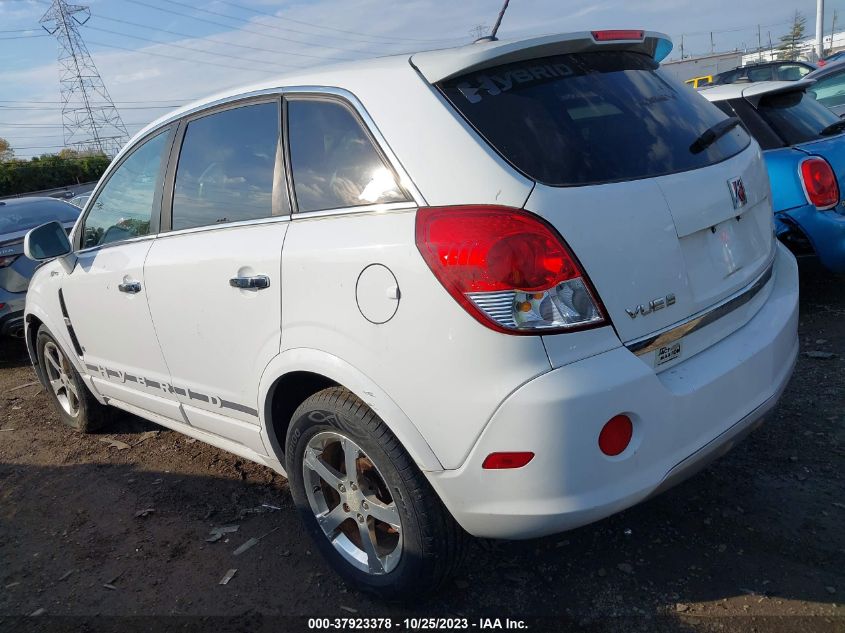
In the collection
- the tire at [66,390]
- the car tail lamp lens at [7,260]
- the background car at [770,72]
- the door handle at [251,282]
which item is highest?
the door handle at [251,282]

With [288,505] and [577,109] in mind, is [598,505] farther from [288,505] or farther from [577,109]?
[288,505]

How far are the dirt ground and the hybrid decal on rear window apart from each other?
5.70 ft

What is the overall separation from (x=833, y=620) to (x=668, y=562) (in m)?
0.55

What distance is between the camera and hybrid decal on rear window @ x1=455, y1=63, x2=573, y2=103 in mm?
2320

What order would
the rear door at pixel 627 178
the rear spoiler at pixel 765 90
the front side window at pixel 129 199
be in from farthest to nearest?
1. the rear spoiler at pixel 765 90
2. the front side window at pixel 129 199
3. the rear door at pixel 627 178

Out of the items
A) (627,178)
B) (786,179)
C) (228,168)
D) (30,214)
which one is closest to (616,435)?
(627,178)

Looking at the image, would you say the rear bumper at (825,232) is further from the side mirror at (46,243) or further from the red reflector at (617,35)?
the side mirror at (46,243)

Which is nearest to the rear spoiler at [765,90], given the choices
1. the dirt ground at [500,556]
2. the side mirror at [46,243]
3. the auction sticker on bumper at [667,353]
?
the dirt ground at [500,556]

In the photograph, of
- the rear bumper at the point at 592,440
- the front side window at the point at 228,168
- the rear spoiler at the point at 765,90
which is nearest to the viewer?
the rear bumper at the point at 592,440

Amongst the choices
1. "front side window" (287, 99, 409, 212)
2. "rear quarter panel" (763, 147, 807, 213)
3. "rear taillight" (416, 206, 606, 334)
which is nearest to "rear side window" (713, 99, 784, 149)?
"rear quarter panel" (763, 147, 807, 213)

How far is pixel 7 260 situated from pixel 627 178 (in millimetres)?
6169

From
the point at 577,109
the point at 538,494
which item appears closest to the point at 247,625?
the point at 538,494

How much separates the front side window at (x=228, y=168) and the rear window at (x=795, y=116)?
3.72 metres

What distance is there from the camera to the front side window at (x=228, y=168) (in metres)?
2.85
